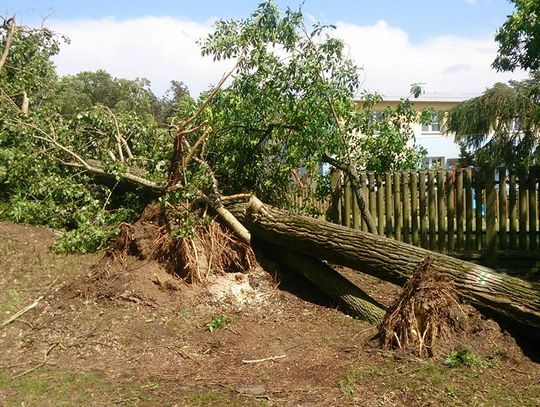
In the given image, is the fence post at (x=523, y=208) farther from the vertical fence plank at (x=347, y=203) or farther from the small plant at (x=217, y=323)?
the small plant at (x=217, y=323)

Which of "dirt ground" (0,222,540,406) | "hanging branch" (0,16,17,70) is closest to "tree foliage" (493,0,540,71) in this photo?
"dirt ground" (0,222,540,406)

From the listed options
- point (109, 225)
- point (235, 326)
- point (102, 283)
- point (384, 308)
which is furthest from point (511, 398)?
point (109, 225)

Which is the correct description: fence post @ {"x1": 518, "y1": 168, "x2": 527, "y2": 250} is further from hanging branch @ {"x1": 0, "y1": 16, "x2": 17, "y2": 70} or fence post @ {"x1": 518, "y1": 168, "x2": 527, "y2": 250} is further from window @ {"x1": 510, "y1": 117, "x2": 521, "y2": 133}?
hanging branch @ {"x1": 0, "y1": 16, "x2": 17, "y2": 70}

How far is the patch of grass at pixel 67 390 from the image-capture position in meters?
5.18

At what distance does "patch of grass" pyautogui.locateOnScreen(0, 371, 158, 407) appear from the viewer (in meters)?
5.18

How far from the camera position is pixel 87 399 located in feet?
17.2

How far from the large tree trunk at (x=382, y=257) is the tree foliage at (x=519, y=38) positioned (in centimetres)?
429

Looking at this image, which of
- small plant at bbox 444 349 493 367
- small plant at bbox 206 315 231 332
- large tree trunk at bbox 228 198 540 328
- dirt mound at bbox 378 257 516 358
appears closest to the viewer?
small plant at bbox 444 349 493 367

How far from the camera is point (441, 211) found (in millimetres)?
9352

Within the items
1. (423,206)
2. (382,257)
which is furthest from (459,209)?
(382,257)

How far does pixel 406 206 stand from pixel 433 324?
12.7 ft

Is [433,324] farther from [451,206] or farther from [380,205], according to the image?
[380,205]

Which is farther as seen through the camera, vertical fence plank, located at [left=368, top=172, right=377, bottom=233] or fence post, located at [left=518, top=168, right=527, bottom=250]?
vertical fence plank, located at [left=368, top=172, right=377, bottom=233]

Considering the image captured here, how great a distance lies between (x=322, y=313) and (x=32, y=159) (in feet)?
17.4
